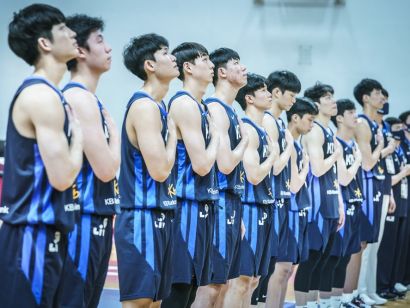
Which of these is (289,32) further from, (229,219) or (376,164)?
(229,219)

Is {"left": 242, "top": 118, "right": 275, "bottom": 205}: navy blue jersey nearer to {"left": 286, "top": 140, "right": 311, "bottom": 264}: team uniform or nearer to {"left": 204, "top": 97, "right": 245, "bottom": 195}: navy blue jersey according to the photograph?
{"left": 204, "top": 97, "right": 245, "bottom": 195}: navy blue jersey

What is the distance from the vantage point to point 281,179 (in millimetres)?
5590

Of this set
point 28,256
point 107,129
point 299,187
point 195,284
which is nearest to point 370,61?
point 299,187

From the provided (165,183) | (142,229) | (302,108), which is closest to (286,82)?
(302,108)

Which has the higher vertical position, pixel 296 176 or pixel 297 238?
pixel 296 176

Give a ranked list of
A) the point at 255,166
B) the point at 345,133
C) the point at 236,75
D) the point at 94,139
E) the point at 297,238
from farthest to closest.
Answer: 1. the point at 345,133
2. the point at 297,238
3. the point at 255,166
4. the point at 236,75
5. the point at 94,139

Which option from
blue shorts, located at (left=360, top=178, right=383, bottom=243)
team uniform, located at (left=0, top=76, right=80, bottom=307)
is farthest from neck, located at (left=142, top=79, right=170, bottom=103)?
blue shorts, located at (left=360, top=178, right=383, bottom=243)

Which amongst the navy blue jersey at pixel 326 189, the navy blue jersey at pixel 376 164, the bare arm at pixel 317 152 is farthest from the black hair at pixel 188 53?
the navy blue jersey at pixel 376 164

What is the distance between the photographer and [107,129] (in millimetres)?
3445

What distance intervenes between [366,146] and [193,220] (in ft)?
11.7

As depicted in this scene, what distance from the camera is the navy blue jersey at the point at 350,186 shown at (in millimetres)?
6840

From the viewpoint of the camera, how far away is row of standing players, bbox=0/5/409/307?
9.68 ft

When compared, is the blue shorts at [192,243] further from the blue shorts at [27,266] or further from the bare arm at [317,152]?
the bare arm at [317,152]

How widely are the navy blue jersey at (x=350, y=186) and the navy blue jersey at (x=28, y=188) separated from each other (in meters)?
4.29
